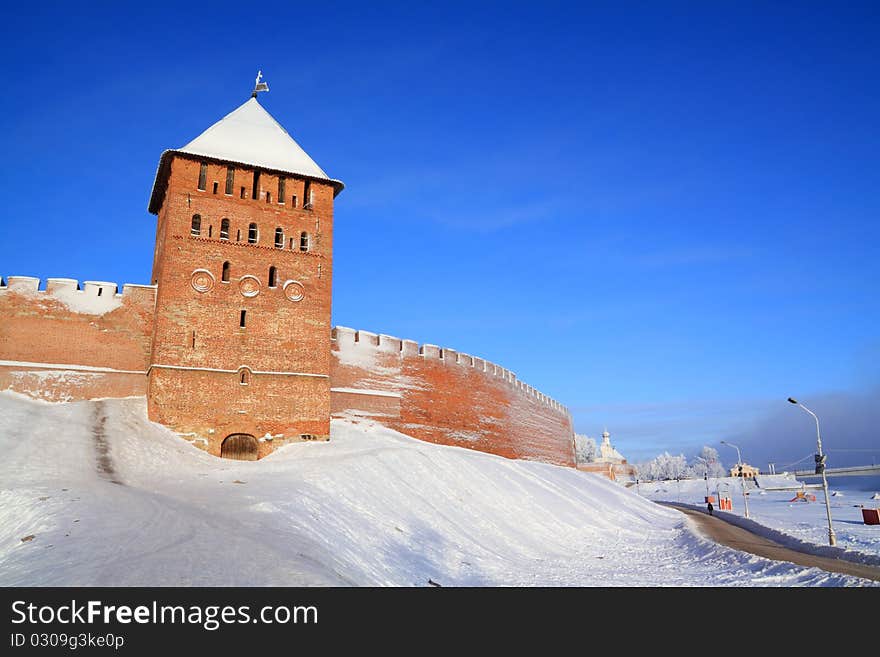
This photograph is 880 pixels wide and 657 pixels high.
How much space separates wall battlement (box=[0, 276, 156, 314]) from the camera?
66.7 ft

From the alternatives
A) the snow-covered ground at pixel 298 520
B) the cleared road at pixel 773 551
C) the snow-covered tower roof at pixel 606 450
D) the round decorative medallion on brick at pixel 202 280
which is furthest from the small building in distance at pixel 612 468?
the round decorative medallion on brick at pixel 202 280

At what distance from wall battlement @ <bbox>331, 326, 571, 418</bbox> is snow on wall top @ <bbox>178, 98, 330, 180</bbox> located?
6561 millimetres

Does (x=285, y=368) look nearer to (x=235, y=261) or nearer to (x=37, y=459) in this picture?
(x=235, y=261)

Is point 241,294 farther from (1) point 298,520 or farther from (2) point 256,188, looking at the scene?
(1) point 298,520

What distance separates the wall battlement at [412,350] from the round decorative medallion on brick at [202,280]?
6415mm

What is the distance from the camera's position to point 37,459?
14.7 metres

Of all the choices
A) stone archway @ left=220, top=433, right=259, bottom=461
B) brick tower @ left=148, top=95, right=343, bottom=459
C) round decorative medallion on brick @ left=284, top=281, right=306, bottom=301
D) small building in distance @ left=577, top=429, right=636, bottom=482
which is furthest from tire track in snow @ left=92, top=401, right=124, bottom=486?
small building in distance @ left=577, top=429, right=636, bottom=482

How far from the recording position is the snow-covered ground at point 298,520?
864 cm

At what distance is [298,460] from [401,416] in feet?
30.1

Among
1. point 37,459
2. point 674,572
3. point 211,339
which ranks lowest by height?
point 674,572

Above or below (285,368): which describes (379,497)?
below

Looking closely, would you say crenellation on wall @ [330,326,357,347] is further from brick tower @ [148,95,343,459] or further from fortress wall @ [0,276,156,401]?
fortress wall @ [0,276,156,401]

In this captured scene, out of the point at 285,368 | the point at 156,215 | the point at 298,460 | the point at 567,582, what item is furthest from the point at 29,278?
the point at 567,582

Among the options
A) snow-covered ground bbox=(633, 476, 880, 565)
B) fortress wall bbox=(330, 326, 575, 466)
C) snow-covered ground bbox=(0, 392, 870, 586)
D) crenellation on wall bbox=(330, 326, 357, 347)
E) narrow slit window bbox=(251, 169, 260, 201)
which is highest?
narrow slit window bbox=(251, 169, 260, 201)
